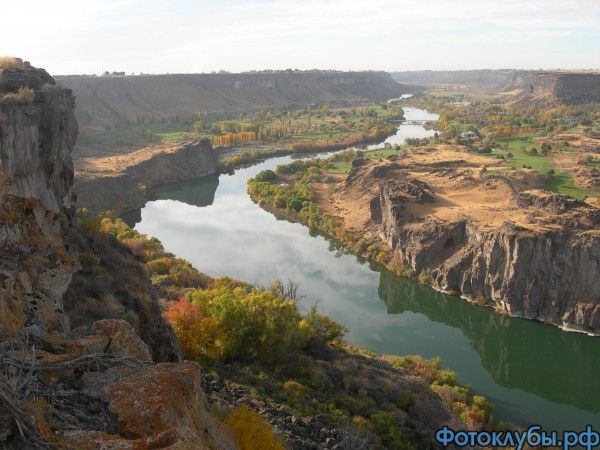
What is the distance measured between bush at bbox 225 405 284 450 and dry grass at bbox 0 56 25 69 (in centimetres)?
2360

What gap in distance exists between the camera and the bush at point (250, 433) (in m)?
12.7

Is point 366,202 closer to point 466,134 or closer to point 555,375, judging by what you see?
point 555,375

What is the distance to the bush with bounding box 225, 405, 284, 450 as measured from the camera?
12.7 meters

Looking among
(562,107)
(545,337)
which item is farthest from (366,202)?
(562,107)

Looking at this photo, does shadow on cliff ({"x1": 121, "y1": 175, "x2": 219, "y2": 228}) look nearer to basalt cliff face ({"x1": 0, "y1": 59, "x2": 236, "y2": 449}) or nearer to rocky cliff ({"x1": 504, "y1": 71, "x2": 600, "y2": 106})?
basalt cliff face ({"x1": 0, "y1": 59, "x2": 236, "y2": 449})

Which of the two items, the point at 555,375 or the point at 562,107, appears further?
the point at 562,107

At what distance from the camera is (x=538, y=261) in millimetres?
39500

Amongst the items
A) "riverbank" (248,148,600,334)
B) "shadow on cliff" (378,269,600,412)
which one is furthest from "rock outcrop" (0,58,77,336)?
"riverbank" (248,148,600,334)

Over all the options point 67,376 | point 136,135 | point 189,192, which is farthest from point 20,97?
point 136,135

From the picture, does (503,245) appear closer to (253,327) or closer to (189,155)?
(253,327)

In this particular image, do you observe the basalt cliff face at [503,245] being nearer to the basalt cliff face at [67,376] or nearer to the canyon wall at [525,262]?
the canyon wall at [525,262]

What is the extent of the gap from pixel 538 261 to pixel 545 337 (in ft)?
17.8

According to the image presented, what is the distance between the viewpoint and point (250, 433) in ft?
42.8

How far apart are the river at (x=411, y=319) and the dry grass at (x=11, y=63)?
81.6ft
